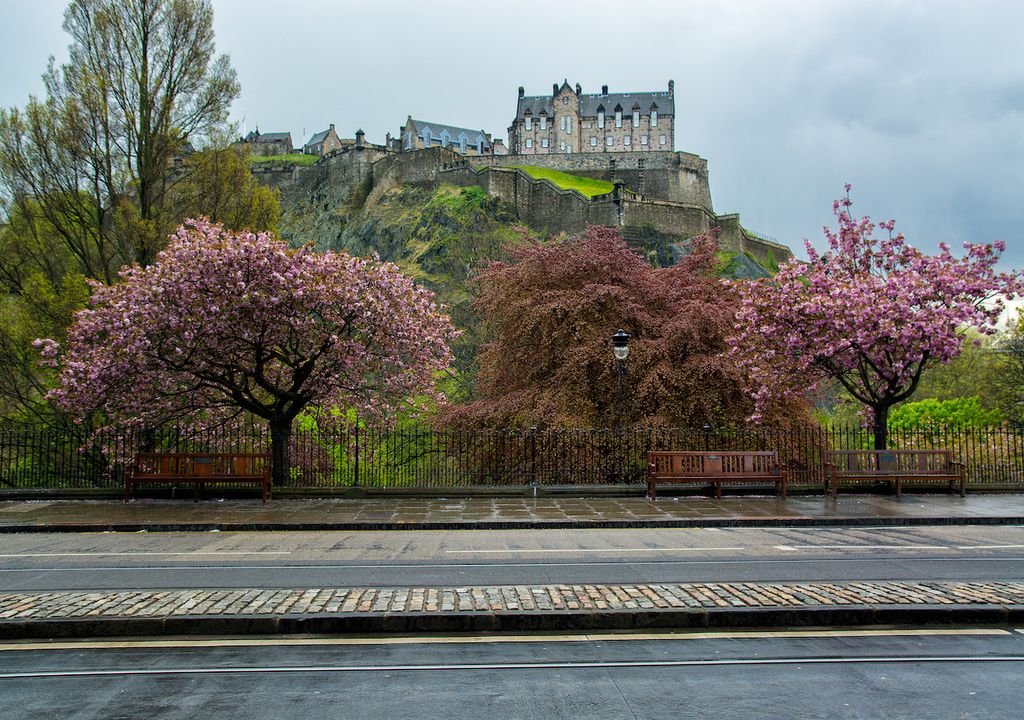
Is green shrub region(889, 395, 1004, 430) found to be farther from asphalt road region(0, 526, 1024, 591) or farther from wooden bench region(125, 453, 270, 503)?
wooden bench region(125, 453, 270, 503)

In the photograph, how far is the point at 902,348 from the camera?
17.9m

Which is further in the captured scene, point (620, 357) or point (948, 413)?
point (948, 413)

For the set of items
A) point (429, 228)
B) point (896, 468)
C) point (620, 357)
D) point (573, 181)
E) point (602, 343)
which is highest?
point (573, 181)

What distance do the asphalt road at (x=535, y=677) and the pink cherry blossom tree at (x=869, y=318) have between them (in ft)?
→ 38.6

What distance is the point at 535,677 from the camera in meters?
5.30

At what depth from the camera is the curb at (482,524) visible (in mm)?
13008

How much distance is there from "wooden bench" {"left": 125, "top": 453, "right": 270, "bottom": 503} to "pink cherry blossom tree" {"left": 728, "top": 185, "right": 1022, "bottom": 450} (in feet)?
37.9

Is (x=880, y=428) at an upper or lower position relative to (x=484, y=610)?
upper

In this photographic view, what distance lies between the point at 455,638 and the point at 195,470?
11.5 meters

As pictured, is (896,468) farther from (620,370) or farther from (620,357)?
(620,370)

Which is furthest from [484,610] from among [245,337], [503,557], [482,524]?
[245,337]

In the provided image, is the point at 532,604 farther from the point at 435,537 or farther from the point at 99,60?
the point at 99,60

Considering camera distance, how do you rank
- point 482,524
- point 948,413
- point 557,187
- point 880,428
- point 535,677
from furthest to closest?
1. point 557,187
2. point 948,413
3. point 880,428
4. point 482,524
5. point 535,677

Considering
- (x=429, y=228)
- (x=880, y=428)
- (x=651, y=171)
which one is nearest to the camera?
(x=880, y=428)
